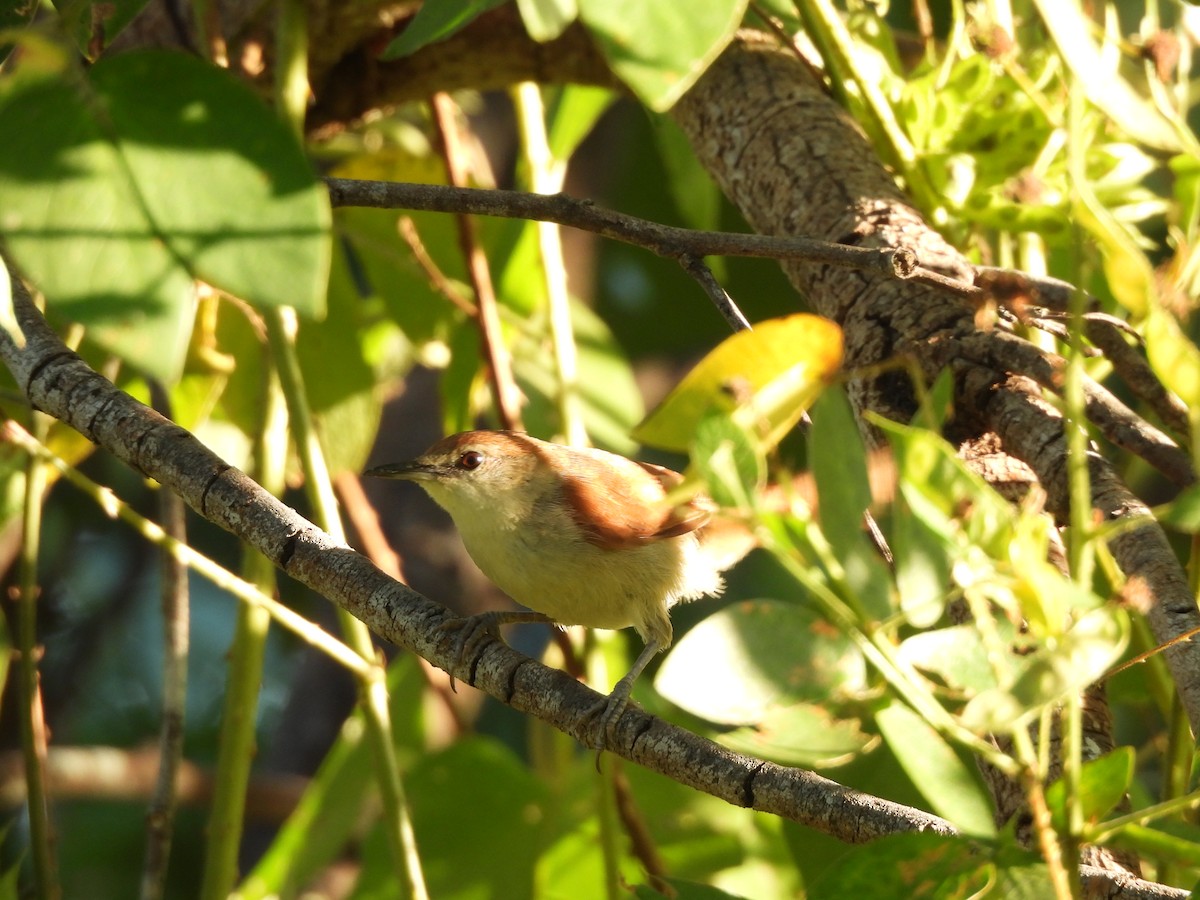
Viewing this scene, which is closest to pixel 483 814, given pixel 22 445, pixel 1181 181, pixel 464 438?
pixel 464 438

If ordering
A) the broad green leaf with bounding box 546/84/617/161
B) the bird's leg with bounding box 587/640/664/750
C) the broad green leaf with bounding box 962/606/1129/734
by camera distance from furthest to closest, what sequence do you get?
the broad green leaf with bounding box 546/84/617/161 < the bird's leg with bounding box 587/640/664/750 < the broad green leaf with bounding box 962/606/1129/734

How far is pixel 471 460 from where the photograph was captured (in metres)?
2.52

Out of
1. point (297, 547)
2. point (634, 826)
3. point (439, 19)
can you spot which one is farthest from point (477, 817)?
point (439, 19)

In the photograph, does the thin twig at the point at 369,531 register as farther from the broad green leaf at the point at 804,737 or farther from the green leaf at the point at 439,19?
the broad green leaf at the point at 804,737

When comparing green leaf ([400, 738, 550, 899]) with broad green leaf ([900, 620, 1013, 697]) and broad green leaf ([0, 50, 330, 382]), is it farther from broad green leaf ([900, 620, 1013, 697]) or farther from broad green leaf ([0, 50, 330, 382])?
broad green leaf ([900, 620, 1013, 697])

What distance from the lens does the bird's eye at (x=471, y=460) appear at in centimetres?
250

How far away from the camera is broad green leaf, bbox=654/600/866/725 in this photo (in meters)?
0.83

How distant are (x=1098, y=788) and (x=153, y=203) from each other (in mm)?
887

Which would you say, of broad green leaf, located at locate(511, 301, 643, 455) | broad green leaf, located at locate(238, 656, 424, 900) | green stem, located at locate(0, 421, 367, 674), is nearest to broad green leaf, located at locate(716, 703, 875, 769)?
green stem, located at locate(0, 421, 367, 674)

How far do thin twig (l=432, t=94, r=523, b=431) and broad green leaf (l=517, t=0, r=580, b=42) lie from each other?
4.52 ft

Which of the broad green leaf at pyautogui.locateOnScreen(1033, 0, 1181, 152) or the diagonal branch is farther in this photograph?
the diagonal branch

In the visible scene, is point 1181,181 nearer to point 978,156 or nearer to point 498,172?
point 978,156

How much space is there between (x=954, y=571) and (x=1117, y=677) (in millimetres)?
1177

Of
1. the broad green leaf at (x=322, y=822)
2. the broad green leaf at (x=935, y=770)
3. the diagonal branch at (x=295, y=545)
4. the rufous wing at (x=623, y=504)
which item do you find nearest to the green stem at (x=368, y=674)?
the diagonal branch at (x=295, y=545)
